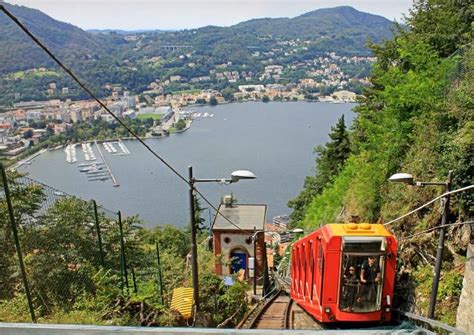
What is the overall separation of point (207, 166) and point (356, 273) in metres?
82.3

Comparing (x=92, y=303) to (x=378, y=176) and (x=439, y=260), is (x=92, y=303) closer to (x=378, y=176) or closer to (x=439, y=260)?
(x=439, y=260)

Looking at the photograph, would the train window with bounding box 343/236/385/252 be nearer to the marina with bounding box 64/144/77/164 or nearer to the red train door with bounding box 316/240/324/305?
the red train door with bounding box 316/240/324/305

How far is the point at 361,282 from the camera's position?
759 centimetres

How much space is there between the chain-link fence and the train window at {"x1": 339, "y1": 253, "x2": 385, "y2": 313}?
14.2ft

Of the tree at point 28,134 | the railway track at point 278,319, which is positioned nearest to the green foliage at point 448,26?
the railway track at point 278,319

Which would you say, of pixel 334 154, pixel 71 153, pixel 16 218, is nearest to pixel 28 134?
pixel 71 153

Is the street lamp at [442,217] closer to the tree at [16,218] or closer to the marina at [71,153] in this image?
the tree at [16,218]

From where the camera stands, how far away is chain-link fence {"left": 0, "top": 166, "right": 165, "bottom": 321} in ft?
23.3

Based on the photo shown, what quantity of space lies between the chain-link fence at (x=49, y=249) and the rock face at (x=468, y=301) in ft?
19.8

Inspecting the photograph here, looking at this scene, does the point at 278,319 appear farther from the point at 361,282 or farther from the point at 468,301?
the point at 468,301

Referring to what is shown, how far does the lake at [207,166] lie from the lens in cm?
7186

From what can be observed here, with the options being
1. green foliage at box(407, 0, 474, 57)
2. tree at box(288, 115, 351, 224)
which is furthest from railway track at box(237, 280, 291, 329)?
tree at box(288, 115, 351, 224)

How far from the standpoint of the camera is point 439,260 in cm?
661

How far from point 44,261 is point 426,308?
693 centimetres
